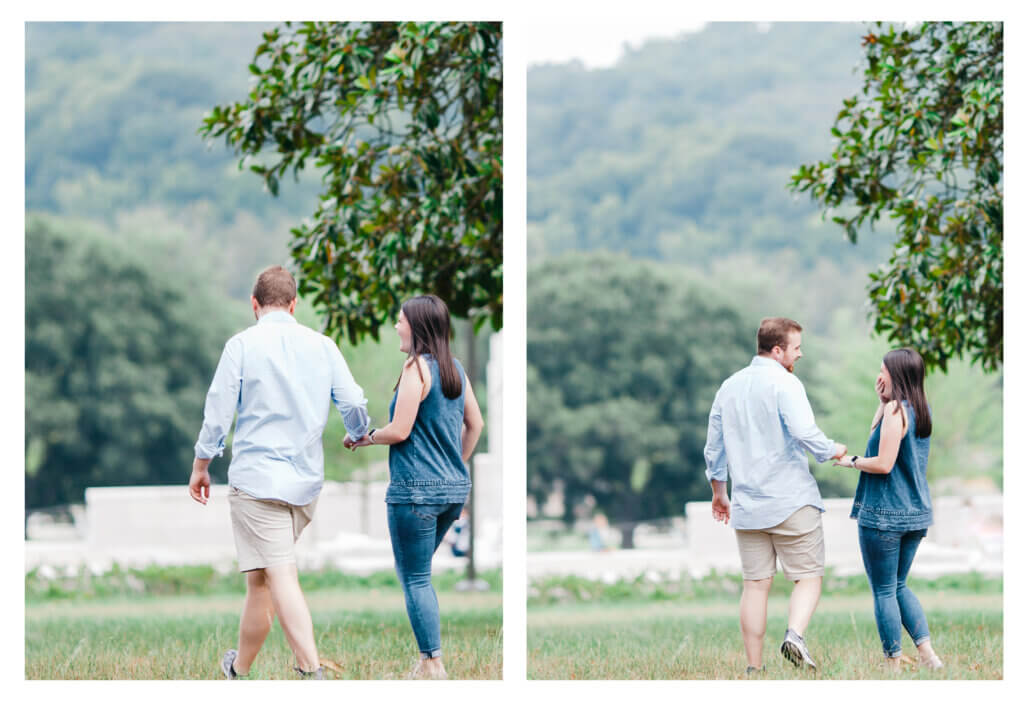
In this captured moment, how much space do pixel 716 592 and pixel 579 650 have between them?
7.74m

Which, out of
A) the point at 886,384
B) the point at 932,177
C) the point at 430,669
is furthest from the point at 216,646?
the point at 932,177

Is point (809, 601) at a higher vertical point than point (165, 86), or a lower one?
lower

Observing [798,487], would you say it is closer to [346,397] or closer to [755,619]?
[755,619]

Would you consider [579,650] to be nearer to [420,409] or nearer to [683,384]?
[420,409]

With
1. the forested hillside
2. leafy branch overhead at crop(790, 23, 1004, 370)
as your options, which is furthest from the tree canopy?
leafy branch overhead at crop(790, 23, 1004, 370)

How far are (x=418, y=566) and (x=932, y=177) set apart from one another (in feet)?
13.2

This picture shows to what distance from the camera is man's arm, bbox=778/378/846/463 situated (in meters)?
4.01

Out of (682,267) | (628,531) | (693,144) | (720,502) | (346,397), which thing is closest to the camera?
(346,397)

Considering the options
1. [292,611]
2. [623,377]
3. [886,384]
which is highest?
[623,377]

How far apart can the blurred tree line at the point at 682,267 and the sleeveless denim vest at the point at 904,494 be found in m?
19.2

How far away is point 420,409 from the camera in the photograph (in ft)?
13.0

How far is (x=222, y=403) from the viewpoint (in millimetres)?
3703

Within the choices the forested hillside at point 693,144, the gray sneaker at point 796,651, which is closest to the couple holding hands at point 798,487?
the gray sneaker at point 796,651
